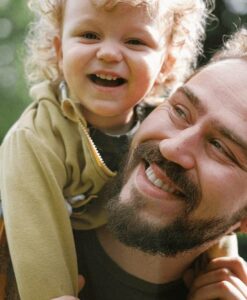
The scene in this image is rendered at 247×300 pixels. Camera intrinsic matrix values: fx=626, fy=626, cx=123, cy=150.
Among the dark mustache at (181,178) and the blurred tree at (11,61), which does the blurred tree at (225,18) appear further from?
the dark mustache at (181,178)

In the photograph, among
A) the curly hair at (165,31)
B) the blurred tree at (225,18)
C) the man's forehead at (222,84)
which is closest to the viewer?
the man's forehead at (222,84)

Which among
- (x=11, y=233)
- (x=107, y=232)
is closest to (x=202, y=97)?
(x=107, y=232)

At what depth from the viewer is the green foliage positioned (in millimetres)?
7215

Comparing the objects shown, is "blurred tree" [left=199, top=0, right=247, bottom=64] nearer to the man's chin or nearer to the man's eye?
the man's eye

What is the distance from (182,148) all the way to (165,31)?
69 cm

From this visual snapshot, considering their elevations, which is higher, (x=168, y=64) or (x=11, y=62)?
(x=168, y=64)

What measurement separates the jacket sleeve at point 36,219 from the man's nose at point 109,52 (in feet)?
1.32

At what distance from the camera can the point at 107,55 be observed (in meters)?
2.38

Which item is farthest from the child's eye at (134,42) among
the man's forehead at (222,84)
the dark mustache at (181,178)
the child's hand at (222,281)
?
the child's hand at (222,281)

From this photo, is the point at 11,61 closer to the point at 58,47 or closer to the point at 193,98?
the point at 58,47

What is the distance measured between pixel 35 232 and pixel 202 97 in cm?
77

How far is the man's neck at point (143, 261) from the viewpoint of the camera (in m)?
2.50

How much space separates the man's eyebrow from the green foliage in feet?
15.5

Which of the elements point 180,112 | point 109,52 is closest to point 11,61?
point 109,52
